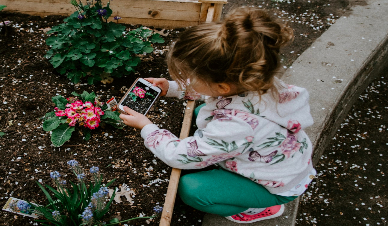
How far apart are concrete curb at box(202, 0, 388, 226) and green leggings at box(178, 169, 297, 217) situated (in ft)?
1.03

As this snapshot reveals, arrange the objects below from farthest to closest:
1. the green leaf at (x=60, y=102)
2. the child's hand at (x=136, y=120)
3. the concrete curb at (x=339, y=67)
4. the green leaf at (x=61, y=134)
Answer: the concrete curb at (x=339, y=67)
the green leaf at (x=60, y=102)
the green leaf at (x=61, y=134)
the child's hand at (x=136, y=120)

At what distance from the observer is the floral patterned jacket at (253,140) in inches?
54.7

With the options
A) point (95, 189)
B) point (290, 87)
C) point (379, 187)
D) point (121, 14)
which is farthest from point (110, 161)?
point (379, 187)

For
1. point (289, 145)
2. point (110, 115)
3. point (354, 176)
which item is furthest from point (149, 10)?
point (354, 176)

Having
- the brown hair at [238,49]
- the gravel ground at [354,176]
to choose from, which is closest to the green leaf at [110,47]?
the brown hair at [238,49]

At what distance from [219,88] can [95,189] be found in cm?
74

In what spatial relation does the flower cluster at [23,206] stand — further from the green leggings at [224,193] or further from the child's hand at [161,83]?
the child's hand at [161,83]

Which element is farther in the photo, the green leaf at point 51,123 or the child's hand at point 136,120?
the green leaf at point 51,123

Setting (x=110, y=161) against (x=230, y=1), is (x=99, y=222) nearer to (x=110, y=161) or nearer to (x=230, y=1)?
(x=110, y=161)

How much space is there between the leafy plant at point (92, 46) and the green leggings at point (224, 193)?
988 mm

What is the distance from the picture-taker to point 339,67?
8.91 ft

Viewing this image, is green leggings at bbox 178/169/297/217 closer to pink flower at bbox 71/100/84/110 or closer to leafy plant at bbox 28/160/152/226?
leafy plant at bbox 28/160/152/226

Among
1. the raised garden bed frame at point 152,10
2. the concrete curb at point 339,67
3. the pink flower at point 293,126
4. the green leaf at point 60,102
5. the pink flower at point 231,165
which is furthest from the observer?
the raised garden bed frame at point 152,10

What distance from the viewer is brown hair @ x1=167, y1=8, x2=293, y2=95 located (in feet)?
4.06
